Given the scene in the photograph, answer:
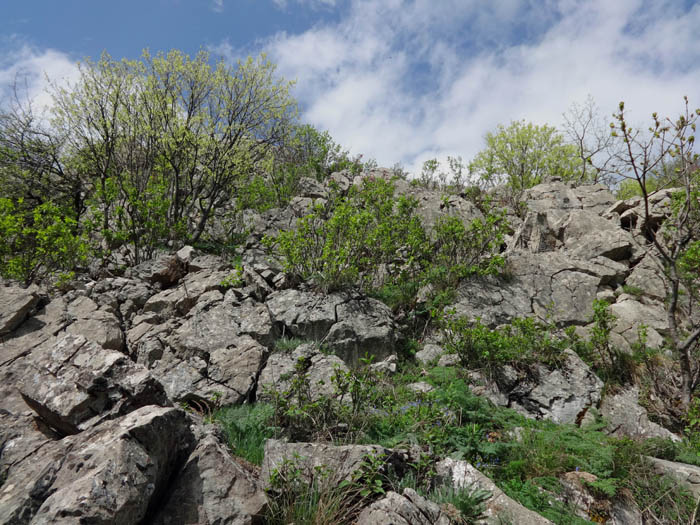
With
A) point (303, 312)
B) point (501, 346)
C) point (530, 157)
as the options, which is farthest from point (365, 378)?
point (530, 157)

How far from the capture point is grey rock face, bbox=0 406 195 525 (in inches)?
91.7

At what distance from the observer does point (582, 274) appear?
891 centimetres

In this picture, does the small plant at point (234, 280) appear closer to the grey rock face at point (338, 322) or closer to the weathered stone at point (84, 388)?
the grey rock face at point (338, 322)

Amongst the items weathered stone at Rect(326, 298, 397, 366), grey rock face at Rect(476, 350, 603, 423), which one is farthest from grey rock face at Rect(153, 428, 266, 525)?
grey rock face at Rect(476, 350, 603, 423)

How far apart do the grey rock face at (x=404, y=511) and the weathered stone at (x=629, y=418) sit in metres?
3.82

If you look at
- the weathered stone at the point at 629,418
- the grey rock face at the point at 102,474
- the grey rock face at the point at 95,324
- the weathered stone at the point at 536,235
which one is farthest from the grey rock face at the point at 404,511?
the weathered stone at the point at 536,235

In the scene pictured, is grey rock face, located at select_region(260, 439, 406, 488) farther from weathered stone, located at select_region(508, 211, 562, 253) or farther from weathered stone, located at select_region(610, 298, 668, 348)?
weathered stone, located at select_region(508, 211, 562, 253)

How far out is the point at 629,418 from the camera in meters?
5.81

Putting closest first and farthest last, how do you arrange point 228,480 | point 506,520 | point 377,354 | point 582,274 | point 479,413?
point 228,480, point 506,520, point 479,413, point 377,354, point 582,274

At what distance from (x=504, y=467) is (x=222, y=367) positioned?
408 centimetres

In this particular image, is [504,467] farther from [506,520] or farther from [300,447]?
[300,447]

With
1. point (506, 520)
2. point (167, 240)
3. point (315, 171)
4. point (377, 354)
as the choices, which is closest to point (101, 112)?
point (167, 240)

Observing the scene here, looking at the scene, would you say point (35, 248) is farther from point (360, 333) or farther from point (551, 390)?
point (551, 390)

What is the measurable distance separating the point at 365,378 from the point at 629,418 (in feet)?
13.8
